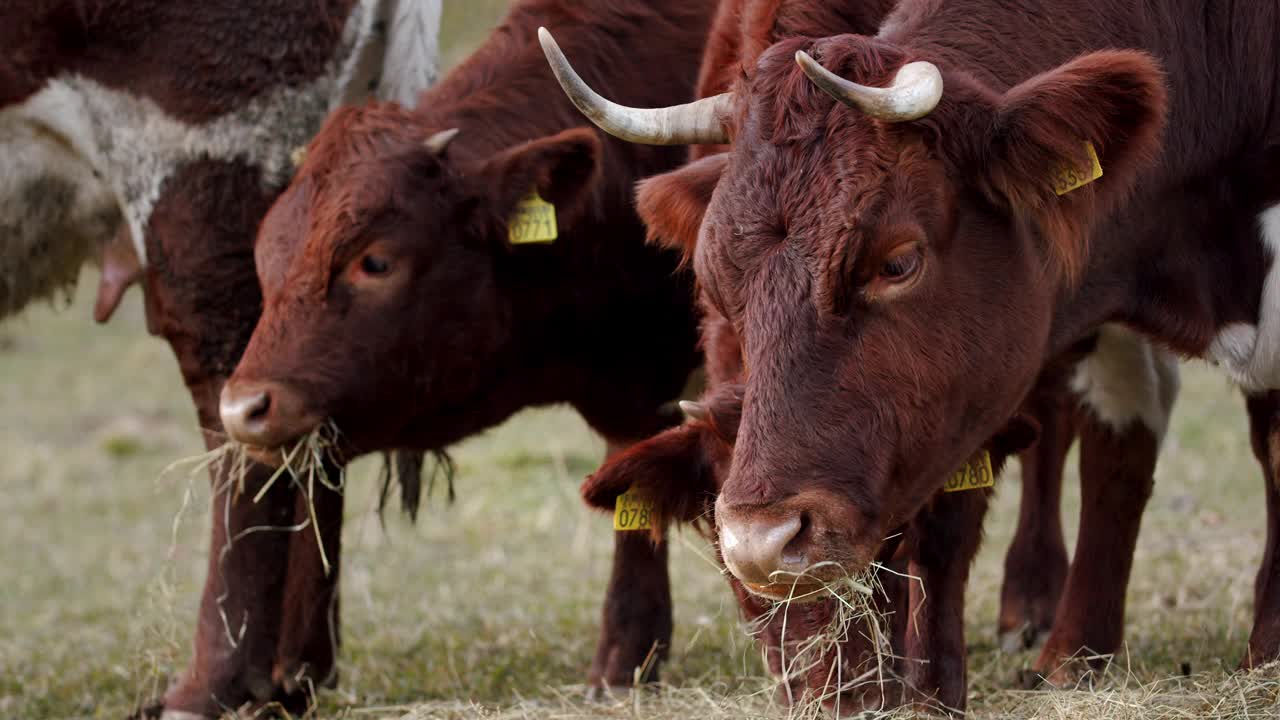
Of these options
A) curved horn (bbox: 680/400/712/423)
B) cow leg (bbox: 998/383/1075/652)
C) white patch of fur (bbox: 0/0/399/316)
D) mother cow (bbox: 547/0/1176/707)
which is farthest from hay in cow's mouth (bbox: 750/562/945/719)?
white patch of fur (bbox: 0/0/399/316)

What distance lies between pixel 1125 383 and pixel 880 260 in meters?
2.51

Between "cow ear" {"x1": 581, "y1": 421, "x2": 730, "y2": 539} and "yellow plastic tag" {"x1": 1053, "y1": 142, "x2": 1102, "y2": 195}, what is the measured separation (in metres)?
1.05

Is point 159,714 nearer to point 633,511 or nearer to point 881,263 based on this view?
point 633,511

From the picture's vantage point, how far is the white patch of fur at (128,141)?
18.3ft

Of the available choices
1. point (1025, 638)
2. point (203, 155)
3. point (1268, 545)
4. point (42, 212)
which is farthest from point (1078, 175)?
point (42, 212)

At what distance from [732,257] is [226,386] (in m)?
2.11

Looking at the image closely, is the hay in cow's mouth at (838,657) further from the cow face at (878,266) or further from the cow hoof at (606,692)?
the cow hoof at (606,692)

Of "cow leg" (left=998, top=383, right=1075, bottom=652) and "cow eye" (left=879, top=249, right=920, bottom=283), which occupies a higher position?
"cow eye" (left=879, top=249, right=920, bottom=283)

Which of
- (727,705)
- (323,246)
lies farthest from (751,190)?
(323,246)

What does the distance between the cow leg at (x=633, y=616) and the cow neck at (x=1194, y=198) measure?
2255 mm

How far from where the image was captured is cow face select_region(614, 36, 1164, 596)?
3451 millimetres

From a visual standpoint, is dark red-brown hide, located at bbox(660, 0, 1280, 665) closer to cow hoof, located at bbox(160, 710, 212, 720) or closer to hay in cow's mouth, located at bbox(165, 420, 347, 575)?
hay in cow's mouth, located at bbox(165, 420, 347, 575)

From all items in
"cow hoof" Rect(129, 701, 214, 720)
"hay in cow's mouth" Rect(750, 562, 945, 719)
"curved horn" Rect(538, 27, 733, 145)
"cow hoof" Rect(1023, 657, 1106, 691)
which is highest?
"curved horn" Rect(538, 27, 733, 145)

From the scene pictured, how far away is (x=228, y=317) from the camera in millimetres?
5680
